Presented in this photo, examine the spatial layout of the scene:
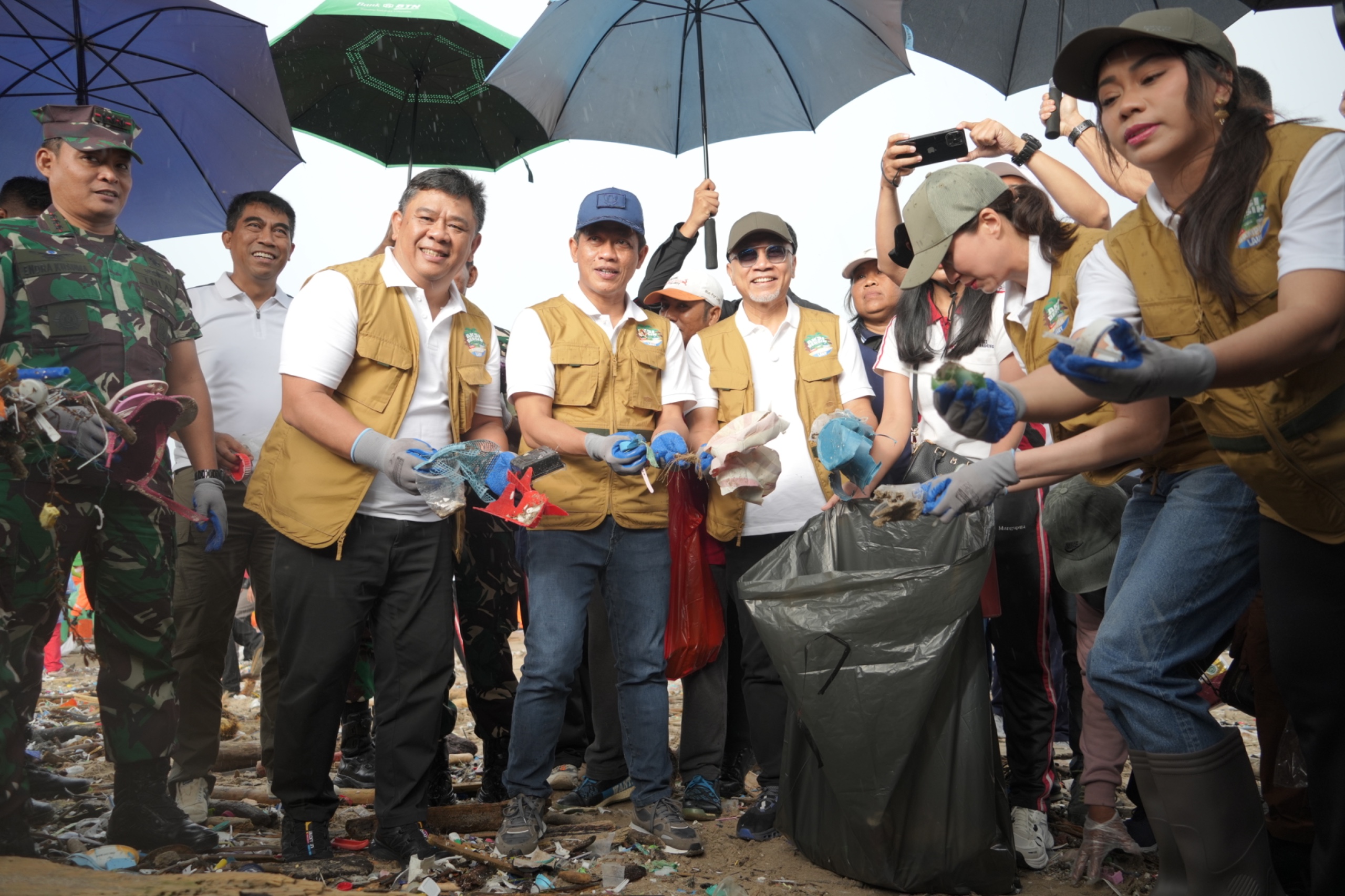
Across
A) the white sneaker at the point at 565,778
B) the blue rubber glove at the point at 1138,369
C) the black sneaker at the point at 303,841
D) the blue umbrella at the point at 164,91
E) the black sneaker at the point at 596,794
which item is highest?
the blue umbrella at the point at 164,91

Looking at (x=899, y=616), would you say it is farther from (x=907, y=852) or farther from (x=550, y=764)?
(x=550, y=764)

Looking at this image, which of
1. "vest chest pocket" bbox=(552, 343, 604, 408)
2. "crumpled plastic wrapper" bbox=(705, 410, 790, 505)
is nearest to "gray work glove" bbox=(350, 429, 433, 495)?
"vest chest pocket" bbox=(552, 343, 604, 408)

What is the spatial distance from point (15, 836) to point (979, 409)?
2.65 metres

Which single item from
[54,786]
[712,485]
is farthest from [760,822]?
[54,786]

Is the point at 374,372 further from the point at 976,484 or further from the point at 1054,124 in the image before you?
the point at 1054,124

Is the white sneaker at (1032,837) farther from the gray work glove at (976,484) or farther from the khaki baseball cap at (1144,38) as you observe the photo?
the khaki baseball cap at (1144,38)

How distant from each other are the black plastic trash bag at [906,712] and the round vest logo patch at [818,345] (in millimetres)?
1056

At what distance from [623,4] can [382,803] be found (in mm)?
3498

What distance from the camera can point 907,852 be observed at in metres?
2.57

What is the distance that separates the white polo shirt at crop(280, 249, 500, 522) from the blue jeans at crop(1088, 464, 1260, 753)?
74.9 inches

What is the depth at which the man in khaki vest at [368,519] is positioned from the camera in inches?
109

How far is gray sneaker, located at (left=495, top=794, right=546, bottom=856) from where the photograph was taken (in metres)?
2.95

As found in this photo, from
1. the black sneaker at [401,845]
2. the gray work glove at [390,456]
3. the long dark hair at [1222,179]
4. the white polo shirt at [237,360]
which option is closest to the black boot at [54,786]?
the white polo shirt at [237,360]

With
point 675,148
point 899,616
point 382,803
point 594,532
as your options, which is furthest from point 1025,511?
point 675,148
